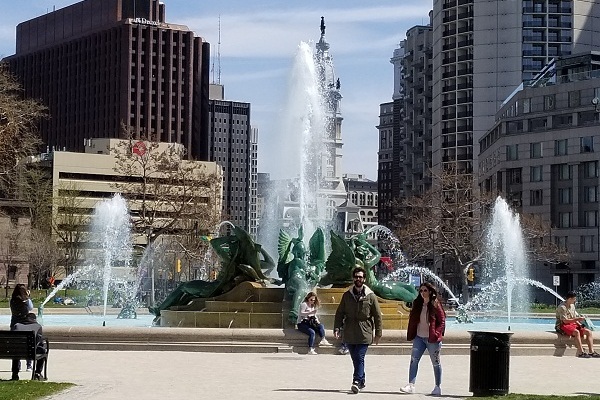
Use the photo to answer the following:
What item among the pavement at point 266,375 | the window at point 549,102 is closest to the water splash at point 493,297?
the window at point 549,102

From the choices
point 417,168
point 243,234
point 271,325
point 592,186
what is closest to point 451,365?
point 271,325

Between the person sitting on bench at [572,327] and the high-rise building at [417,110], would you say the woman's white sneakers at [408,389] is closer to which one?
the person sitting on bench at [572,327]

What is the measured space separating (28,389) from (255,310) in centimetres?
1285

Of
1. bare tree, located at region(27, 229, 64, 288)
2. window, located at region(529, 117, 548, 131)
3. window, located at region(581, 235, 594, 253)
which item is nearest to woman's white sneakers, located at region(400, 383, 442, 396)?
bare tree, located at region(27, 229, 64, 288)

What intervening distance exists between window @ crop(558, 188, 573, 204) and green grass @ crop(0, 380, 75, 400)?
262 ft

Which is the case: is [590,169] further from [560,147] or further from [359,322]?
[359,322]

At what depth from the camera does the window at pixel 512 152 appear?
324 feet

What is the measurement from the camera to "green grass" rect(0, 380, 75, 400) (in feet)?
54.4

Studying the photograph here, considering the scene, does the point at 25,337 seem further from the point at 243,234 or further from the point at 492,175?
the point at 492,175

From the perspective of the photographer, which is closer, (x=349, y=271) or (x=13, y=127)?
(x=349, y=271)

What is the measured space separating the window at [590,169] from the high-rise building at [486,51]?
25.0 m

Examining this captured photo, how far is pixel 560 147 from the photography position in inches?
3718

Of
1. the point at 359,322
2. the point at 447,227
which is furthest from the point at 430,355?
the point at 447,227

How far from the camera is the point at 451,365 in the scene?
24047 mm
